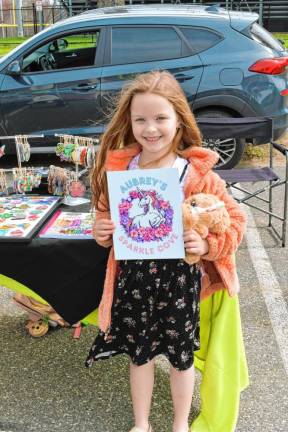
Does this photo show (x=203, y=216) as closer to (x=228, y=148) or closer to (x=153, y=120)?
(x=153, y=120)

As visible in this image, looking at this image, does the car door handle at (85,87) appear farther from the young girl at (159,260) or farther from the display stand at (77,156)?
the young girl at (159,260)

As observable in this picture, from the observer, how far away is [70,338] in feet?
10.1

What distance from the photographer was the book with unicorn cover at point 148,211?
1935mm

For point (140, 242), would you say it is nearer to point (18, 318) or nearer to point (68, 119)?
point (18, 318)

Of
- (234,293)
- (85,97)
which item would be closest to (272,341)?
(234,293)

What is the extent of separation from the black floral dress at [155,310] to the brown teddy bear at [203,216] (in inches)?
4.5

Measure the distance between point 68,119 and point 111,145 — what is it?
165 inches

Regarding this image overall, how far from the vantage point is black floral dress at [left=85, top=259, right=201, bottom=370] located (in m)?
2.05

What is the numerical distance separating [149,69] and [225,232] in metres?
4.39

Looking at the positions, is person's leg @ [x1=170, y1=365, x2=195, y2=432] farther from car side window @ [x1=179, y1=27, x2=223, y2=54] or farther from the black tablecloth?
car side window @ [x1=179, y1=27, x2=223, y2=54]

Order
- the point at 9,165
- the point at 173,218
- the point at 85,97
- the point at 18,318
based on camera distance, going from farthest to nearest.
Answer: the point at 9,165 < the point at 85,97 < the point at 18,318 < the point at 173,218

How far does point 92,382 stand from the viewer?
2721mm

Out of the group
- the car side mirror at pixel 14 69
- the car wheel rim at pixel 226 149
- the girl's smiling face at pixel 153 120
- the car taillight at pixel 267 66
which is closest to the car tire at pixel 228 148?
the car wheel rim at pixel 226 149

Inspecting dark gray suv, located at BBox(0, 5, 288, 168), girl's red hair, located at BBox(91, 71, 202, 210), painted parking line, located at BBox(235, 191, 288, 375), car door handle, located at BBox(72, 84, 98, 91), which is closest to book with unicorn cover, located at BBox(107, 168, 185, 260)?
girl's red hair, located at BBox(91, 71, 202, 210)
